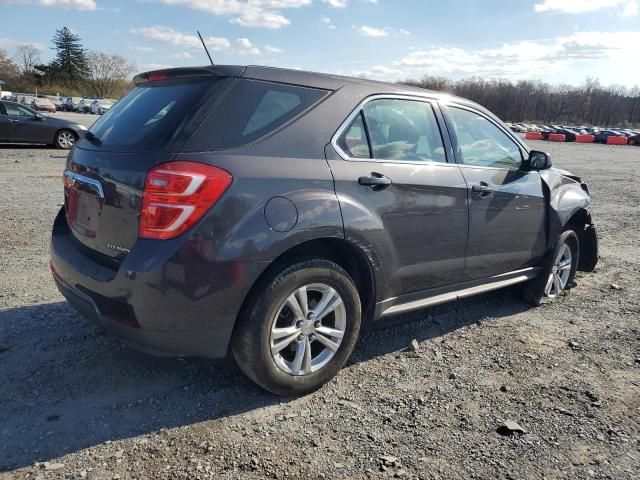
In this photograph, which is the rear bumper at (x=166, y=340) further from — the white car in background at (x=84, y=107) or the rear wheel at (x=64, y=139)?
the white car in background at (x=84, y=107)

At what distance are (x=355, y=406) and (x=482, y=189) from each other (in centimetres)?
188

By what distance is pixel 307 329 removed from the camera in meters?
3.13

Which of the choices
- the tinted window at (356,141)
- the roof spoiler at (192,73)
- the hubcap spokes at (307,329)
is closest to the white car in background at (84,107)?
the roof spoiler at (192,73)

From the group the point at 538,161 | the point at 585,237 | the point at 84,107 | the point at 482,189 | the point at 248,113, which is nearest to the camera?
the point at 248,113

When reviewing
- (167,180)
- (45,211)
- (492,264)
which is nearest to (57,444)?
(167,180)

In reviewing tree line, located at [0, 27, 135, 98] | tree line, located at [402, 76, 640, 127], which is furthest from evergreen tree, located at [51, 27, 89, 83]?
→ tree line, located at [402, 76, 640, 127]

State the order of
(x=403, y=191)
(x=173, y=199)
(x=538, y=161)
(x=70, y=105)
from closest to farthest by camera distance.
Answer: (x=173, y=199) → (x=403, y=191) → (x=538, y=161) → (x=70, y=105)

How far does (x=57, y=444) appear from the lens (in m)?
2.64

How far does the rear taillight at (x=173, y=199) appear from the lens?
2.63 m

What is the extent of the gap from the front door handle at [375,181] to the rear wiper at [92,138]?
5.14ft

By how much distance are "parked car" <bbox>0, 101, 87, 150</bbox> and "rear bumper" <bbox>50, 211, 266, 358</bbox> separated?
13992 mm

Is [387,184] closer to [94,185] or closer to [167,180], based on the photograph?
[167,180]

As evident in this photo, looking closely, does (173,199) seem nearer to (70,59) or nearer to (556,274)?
(556,274)

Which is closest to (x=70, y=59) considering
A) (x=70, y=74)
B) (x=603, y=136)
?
(x=70, y=74)
